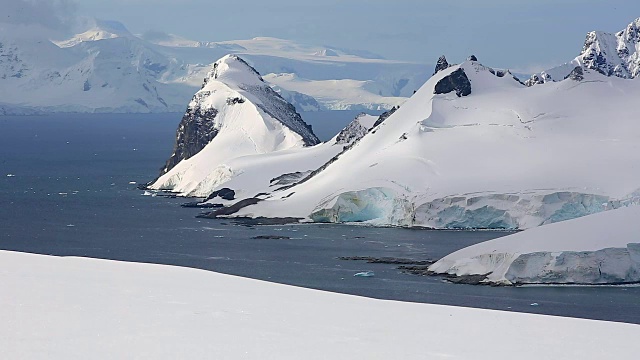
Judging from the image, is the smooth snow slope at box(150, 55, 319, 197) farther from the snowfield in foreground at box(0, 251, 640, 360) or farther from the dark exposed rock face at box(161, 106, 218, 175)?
the snowfield in foreground at box(0, 251, 640, 360)

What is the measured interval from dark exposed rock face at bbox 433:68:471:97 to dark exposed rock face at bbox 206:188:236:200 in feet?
72.2

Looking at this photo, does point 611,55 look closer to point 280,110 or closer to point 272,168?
point 280,110

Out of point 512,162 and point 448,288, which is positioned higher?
point 512,162

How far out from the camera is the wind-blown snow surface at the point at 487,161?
90.7 m

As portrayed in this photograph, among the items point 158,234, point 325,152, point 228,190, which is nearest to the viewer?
point 158,234

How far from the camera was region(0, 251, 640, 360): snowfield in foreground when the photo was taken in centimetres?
1795

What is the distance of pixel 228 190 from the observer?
117m

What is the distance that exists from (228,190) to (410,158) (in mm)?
21328

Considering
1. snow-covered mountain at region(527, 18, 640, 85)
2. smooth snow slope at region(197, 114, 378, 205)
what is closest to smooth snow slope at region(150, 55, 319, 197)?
smooth snow slope at region(197, 114, 378, 205)

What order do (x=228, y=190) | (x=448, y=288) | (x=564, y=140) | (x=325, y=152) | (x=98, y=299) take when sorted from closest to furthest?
(x=98, y=299)
(x=448, y=288)
(x=564, y=140)
(x=228, y=190)
(x=325, y=152)

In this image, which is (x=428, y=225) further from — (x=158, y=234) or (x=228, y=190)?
(x=228, y=190)

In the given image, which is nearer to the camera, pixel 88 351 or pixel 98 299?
pixel 88 351

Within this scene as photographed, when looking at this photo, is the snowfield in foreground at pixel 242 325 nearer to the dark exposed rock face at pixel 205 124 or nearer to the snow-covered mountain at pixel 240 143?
the snow-covered mountain at pixel 240 143

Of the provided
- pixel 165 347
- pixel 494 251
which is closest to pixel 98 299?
pixel 165 347
